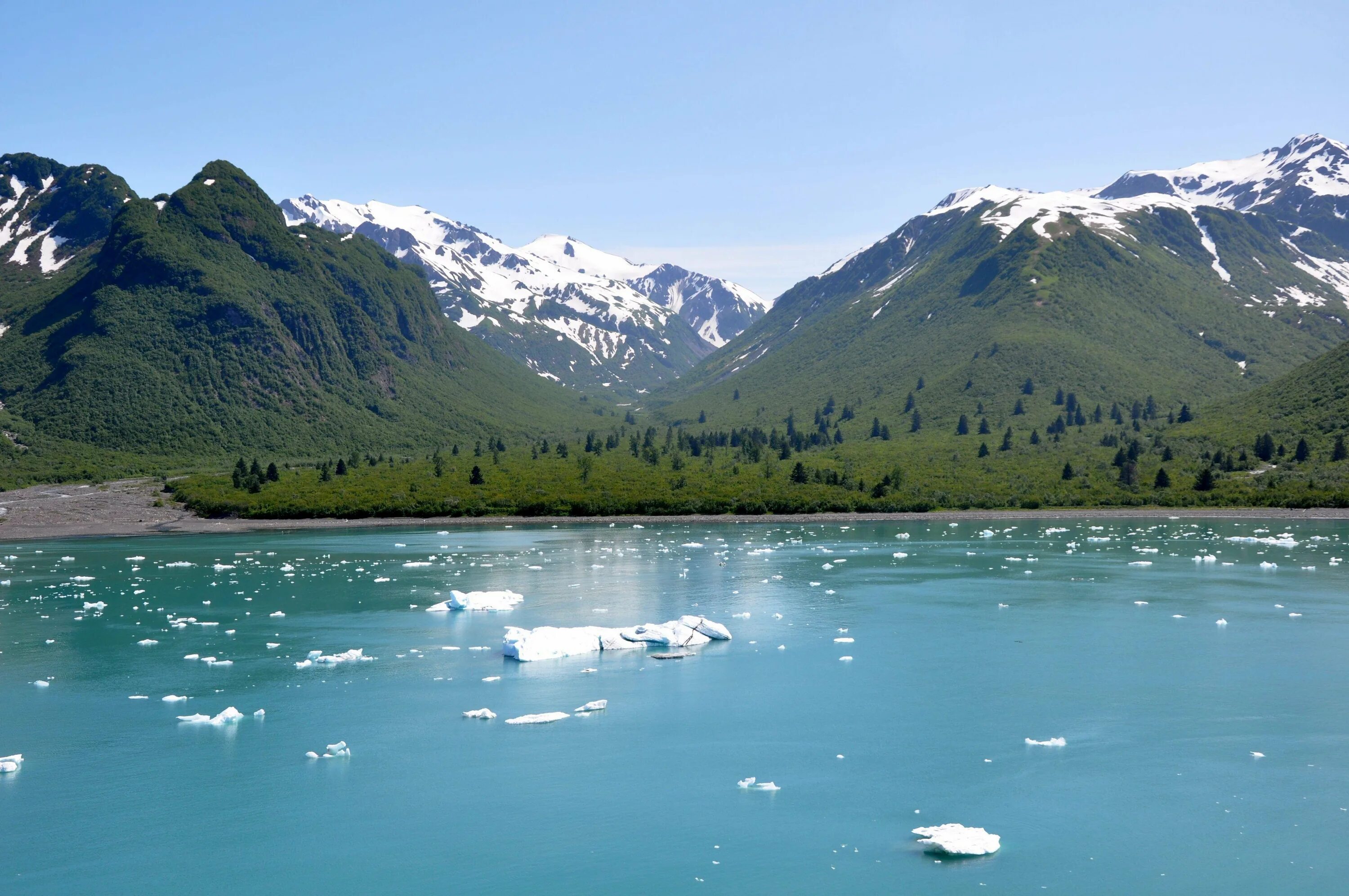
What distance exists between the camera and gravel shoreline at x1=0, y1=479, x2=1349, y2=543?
123875 mm

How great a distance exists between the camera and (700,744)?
37344 millimetres

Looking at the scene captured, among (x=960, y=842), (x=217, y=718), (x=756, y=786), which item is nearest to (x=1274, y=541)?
(x=756, y=786)

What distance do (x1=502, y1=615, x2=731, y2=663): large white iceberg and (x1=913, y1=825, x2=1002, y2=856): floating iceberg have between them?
26.4m

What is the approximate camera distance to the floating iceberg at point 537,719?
39375 mm

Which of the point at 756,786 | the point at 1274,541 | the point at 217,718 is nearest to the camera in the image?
the point at 756,786

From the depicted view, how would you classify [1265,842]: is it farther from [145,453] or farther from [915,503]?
[145,453]

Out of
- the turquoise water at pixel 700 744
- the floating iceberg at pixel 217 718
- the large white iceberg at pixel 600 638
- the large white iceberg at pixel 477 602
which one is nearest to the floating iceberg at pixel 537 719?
the turquoise water at pixel 700 744

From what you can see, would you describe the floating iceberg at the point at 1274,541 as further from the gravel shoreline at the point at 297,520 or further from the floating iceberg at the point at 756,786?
the floating iceberg at the point at 756,786

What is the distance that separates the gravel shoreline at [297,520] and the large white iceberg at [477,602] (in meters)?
65.7

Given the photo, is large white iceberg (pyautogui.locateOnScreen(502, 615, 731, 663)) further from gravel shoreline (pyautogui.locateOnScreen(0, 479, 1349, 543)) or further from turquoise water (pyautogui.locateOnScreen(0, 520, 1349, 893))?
gravel shoreline (pyautogui.locateOnScreen(0, 479, 1349, 543))

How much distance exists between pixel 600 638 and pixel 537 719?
45.0ft

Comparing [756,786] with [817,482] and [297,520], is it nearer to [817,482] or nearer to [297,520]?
[817,482]

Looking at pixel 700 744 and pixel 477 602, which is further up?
pixel 477 602

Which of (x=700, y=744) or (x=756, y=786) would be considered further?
(x=700, y=744)
